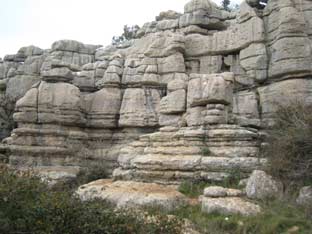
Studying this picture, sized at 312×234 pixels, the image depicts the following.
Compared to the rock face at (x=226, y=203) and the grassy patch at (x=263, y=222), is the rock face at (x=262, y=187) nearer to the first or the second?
the rock face at (x=226, y=203)

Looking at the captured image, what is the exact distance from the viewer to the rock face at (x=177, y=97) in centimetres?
1417

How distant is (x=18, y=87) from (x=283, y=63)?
14163 mm

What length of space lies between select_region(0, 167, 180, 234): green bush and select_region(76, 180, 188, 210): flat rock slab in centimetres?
238

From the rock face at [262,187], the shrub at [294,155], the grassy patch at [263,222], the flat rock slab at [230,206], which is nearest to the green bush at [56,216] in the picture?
the grassy patch at [263,222]

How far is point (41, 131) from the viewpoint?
18625 millimetres

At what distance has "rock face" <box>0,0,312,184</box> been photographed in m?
14.2

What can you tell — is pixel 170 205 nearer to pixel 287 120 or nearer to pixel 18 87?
pixel 287 120

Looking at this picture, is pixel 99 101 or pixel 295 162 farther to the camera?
pixel 99 101

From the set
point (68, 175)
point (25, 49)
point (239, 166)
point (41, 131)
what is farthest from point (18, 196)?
point (25, 49)

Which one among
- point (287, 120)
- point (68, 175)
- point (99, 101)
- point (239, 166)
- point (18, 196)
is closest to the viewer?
point (18, 196)

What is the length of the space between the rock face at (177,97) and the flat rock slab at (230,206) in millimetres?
2042

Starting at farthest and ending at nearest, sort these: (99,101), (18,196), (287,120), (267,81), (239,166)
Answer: (99,101), (267,81), (287,120), (239,166), (18,196)

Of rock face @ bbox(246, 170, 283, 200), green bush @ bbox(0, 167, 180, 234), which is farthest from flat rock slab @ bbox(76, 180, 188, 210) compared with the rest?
green bush @ bbox(0, 167, 180, 234)

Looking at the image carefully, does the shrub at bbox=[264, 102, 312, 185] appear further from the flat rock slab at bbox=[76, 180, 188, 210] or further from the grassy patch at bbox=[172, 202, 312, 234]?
the flat rock slab at bbox=[76, 180, 188, 210]
